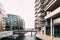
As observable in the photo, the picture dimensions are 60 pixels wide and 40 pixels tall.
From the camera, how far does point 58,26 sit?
135 ft

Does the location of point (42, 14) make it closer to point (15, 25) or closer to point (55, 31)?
point (55, 31)

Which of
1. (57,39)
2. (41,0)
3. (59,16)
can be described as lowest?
(57,39)

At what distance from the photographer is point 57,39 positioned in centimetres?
3206

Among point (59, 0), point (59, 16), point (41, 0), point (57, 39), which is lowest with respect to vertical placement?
point (57, 39)

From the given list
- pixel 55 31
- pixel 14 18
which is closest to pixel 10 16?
pixel 14 18

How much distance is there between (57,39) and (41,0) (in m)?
39.4

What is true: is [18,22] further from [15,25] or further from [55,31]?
[55,31]

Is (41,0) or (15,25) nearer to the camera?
(41,0)

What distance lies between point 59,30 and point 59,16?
14.7ft

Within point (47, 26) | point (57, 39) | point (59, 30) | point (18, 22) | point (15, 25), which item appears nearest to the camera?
point (57, 39)

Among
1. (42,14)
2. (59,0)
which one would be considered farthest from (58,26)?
(42,14)

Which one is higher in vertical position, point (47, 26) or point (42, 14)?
point (42, 14)

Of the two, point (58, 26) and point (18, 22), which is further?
point (18, 22)

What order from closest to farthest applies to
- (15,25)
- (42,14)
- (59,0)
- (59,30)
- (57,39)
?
(57,39) < (59,0) < (59,30) < (42,14) < (15,25)
